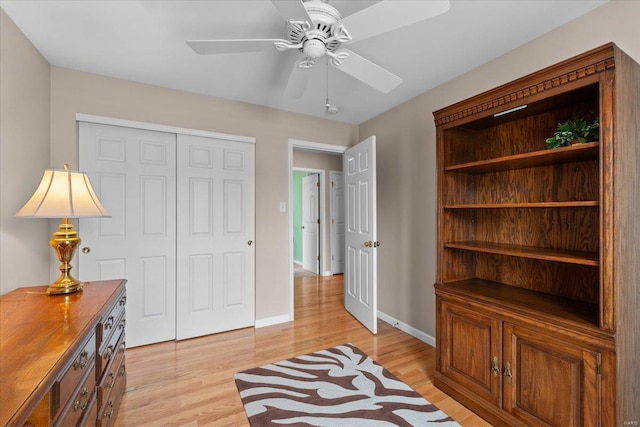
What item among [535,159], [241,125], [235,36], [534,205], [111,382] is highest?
[235,36]

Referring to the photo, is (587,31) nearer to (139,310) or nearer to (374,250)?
(374,250)

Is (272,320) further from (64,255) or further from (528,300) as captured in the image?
(528,300)

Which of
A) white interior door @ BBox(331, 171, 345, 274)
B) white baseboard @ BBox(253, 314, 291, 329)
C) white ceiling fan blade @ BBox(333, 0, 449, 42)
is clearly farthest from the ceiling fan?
→ white interior door @ BBox(331, 171, 345, 274)

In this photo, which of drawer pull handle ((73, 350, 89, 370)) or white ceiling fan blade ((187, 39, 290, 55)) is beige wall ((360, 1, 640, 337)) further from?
drawer pull handle ((73, 350, 89, 370))

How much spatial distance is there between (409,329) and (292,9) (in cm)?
285

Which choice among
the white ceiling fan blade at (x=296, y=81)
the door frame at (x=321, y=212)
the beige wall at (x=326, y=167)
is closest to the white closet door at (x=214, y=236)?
the white ceiling fan blade at (x=296, y=81)

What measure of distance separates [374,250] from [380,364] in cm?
100

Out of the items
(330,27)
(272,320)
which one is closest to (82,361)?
(330,27)

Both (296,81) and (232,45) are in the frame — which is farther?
(296,81)

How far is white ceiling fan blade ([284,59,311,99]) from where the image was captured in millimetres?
1704

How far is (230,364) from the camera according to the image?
7.58ft

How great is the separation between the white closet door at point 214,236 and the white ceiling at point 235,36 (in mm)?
673

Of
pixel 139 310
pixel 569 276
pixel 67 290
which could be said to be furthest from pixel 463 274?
pixel 139 310

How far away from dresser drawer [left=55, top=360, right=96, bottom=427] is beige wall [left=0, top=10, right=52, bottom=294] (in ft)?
2.93
